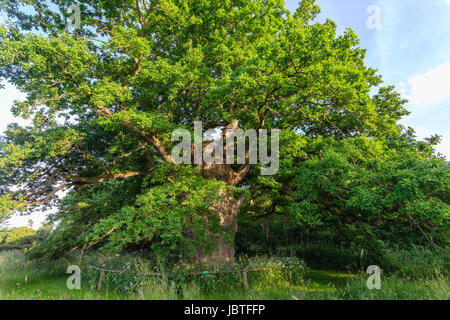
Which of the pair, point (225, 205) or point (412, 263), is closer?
point (225, 205)

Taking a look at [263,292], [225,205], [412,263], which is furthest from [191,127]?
[412,263]

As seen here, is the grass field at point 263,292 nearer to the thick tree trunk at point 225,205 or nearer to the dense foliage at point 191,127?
the dense foliage at point 191,127

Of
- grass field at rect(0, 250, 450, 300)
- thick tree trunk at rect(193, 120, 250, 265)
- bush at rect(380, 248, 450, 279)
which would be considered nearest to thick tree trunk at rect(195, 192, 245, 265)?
thick tree trunk at rect(193, 120, 250, 265)

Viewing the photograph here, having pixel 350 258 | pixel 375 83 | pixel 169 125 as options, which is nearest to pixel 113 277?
pixel 169 125

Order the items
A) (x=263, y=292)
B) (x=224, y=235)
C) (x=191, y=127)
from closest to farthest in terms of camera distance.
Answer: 1. (x=263, y=292)
2. (x=224, y=235)
3. (x=191, y=127)

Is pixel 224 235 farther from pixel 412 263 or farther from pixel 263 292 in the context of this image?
pixel 412 263

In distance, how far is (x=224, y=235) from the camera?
909 centimetres

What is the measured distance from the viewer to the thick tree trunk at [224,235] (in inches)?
371

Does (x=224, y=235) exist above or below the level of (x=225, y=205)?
below

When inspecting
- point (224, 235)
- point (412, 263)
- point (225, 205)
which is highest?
point (225, 205)

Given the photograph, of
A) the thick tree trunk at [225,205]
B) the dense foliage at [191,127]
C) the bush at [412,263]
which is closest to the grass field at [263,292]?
the dense foliage at [191,127]

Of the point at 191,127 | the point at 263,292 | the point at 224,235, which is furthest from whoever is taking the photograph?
the point at 191,127

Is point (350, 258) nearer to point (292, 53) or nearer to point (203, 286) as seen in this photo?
point (203, 286)
